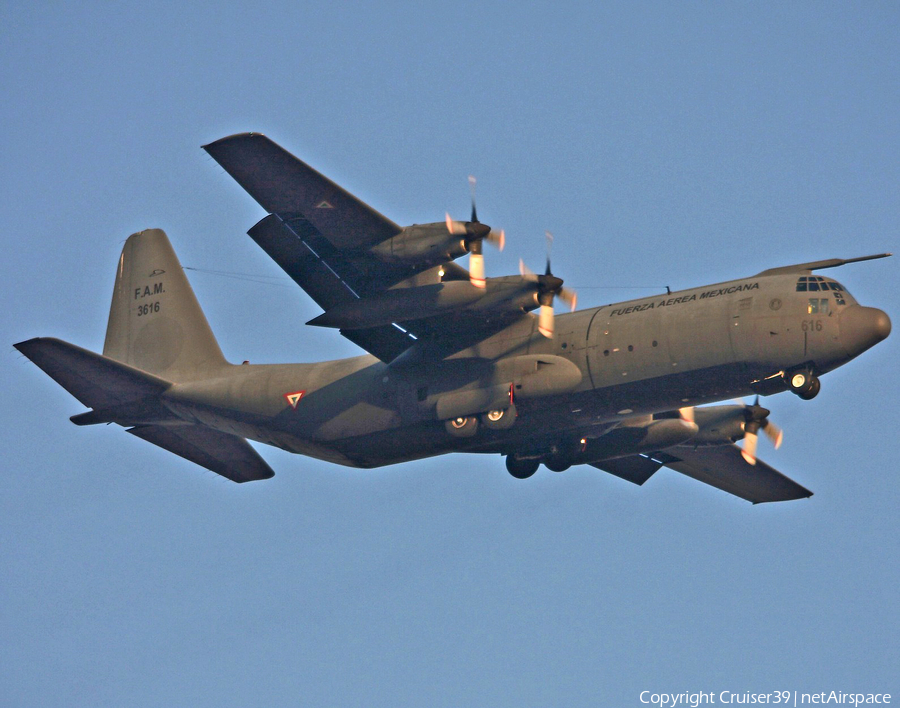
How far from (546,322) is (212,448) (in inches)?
362

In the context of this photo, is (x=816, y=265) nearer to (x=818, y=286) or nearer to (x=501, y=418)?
(x=818, y=286)

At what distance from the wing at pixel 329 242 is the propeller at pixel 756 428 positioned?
660 centimetres

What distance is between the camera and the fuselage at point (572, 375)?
933 inches

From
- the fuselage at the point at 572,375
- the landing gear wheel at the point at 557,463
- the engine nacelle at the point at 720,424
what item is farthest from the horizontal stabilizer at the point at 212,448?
the engine nacelle at the point at 720,424

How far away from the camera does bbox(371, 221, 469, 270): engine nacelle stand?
77.1 feet

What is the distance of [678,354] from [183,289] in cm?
1280

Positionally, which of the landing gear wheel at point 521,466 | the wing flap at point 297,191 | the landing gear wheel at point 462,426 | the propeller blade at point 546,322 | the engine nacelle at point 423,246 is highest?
the wing flap at point 297,191

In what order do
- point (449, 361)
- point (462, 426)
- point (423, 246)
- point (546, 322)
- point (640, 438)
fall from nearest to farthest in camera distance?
1. point (423, 246)
2. point (546, 322)
3. point (462, 426)
4. point (449, 361)
5. point (640, 438)

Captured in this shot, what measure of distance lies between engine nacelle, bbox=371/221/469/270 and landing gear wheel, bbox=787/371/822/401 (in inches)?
266

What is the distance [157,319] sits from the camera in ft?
98.9

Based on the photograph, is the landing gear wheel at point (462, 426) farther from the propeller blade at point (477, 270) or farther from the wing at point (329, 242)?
the propeller blade at point (477, 270)

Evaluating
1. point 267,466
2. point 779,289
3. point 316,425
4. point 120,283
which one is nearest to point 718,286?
point 779,289

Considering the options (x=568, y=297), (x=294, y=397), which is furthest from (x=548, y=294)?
(x=294, y=397)

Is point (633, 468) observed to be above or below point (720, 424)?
below
